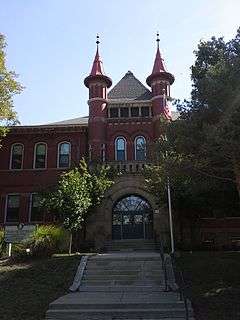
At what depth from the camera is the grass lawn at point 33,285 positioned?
40.3 ft

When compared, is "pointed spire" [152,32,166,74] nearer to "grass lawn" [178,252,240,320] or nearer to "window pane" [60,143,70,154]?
"window pane" [60,143,70,154]

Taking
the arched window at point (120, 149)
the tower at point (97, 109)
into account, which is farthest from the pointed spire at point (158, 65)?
the arched window at point (120, 149)

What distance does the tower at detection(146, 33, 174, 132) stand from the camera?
2992 centimetres

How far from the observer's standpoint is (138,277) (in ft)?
52.5

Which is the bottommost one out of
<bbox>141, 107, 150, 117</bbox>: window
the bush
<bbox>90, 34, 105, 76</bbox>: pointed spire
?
the bush

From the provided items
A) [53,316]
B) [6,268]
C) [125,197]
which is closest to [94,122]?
[125,197]

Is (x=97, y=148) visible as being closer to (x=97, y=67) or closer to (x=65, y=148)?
(x=65, y=148)

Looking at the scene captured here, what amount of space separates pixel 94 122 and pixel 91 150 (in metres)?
2.11

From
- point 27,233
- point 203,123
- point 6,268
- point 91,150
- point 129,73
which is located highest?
point 129,73

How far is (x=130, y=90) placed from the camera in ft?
108

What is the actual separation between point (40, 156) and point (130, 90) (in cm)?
853

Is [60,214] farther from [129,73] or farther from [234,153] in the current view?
[129,73]

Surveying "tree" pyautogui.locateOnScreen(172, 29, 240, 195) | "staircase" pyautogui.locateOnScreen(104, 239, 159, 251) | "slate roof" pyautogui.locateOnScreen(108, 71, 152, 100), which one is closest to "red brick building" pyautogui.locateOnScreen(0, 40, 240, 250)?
"slate roof" pyautogui.locateOnScreen(108, 71, 152, 100)

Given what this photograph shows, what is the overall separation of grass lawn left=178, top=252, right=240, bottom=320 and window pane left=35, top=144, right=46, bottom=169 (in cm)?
1490
